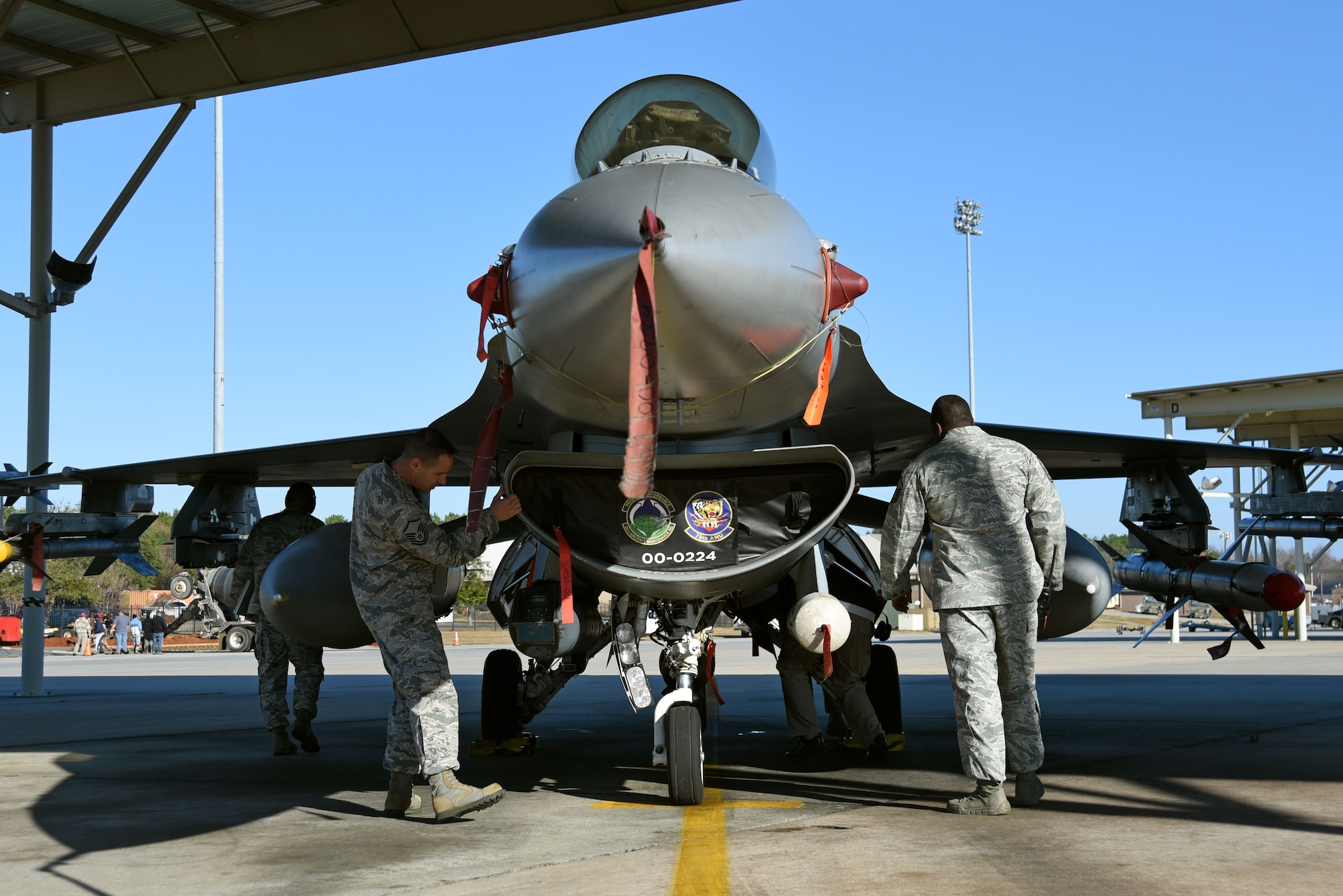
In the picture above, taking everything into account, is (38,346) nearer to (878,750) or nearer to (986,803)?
(878,750)

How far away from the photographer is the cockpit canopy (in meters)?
5.76

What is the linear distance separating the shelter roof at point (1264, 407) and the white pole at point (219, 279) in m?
21.3

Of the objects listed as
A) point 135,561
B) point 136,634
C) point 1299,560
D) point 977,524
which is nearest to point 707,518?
point 977,524

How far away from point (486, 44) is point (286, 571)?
563 centimetres

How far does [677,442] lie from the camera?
221 inches

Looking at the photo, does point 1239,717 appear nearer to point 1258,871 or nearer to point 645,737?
point 645,737

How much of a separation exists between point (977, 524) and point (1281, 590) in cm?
388

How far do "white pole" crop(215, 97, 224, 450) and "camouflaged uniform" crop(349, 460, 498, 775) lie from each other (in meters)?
24.0

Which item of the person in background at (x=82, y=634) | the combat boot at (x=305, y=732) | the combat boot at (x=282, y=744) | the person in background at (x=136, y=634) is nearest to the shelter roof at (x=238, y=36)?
the combat boot at (x=305, y=732)

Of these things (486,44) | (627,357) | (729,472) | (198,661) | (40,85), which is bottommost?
(198,661)

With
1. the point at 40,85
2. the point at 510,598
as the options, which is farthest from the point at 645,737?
the point at 40,85

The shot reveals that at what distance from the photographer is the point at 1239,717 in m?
9.77

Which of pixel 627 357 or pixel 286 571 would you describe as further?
pixel 286 571

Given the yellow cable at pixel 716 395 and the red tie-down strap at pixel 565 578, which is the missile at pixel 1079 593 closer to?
the red tie-down strap at pixel 565 578
